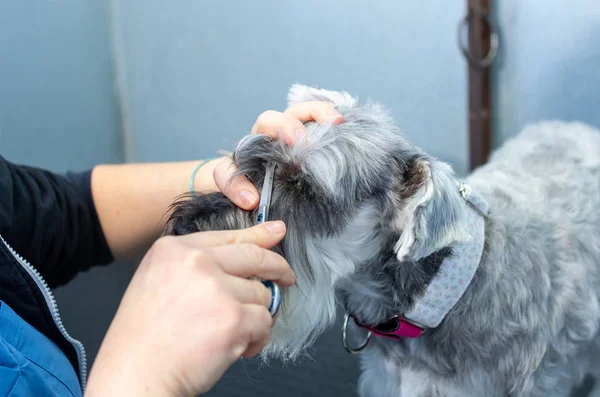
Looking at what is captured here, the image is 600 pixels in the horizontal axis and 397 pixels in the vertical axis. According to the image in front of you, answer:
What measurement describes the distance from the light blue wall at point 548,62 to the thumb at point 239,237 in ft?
5.22

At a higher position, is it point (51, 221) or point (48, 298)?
point (51, 221)

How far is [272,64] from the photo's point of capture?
249cm

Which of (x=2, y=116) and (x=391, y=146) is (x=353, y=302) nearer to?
A: (x=391, y=146)

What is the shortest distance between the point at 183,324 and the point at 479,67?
173 centimetres

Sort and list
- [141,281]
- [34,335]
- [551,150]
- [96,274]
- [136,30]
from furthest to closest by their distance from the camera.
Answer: [136,30]
[96,274]
[551,150]
[34,335]
[141,281]

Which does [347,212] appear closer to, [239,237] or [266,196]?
[266,196]

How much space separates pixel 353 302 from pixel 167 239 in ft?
2.00

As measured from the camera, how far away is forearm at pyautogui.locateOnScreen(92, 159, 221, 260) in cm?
140

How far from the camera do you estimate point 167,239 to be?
2.55 ft

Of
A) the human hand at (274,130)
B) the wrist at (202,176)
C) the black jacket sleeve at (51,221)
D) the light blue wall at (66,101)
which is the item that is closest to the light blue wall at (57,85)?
the light blue wall at (66,101)

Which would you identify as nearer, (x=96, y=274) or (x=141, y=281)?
(x=141, y=281)

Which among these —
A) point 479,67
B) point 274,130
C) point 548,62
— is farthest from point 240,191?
point 548,62

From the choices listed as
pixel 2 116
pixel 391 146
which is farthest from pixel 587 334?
pixel 2 116

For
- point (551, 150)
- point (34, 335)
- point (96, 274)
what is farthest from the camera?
point (96, 274)
